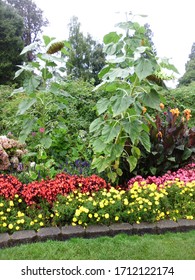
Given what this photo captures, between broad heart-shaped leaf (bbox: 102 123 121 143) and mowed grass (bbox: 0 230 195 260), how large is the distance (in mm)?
869

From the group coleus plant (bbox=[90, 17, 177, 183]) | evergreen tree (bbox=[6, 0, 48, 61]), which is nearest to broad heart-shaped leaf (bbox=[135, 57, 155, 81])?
coleus plant (bbox=[90, 17, 177, 183])

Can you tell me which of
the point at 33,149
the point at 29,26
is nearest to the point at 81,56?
the point at 29,26

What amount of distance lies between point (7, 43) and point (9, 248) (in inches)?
640

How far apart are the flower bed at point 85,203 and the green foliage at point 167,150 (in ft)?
1.49

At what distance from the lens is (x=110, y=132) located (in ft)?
10.1

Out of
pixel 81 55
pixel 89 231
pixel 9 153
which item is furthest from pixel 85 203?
pixel 81 55

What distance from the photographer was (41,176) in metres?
3.62

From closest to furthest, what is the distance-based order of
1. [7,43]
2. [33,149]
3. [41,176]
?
1. [41,176]
2. [33,149]
3. [7,43]

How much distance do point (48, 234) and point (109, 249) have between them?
0.50m

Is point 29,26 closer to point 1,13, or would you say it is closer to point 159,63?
point 1,13

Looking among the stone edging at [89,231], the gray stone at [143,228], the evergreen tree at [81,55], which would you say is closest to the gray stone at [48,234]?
the stone edging at [89,231]

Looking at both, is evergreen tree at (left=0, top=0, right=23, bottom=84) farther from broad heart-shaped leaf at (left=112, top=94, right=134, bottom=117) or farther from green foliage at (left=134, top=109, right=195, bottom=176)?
broad heart-shaped leaf at (left=112, top=94, right=134, bottom=117)

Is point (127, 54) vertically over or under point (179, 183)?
over

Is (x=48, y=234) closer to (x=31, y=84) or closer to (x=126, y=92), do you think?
(x=126, y=92)
